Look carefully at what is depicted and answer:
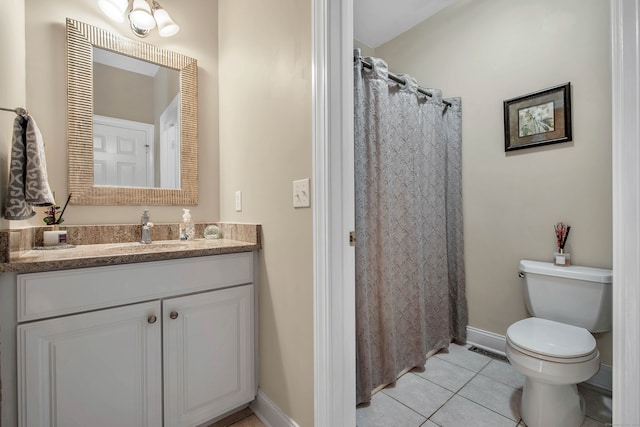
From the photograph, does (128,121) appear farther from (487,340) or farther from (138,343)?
(487,340)

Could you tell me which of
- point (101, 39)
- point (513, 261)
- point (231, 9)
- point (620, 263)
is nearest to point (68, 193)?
point (101, 39)

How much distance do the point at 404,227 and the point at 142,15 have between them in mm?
1886

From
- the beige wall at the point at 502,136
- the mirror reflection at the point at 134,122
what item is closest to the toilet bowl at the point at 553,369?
the beige wall at the point at 502,136

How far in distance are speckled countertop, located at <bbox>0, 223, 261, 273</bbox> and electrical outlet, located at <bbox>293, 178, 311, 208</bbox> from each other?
338 millimetres

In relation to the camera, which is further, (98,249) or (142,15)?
(142,15)

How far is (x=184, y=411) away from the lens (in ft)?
4.02

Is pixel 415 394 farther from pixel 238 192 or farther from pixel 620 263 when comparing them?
pixel 238 192

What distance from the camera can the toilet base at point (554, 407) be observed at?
1.30 metres

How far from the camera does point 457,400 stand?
1.54 metres

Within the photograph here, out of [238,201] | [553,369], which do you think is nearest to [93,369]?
[238,201]

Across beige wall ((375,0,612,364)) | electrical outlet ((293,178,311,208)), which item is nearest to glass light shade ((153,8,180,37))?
electrical outlet ((293,178,311,208))

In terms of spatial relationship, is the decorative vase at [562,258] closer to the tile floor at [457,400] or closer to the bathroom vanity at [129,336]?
the tile floor at [457,400]

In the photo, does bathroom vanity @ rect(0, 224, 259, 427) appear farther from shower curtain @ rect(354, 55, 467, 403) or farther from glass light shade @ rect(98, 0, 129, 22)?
glass light shade @ rect(98, 0, 129, 22)

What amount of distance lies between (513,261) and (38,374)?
8.13 ft
